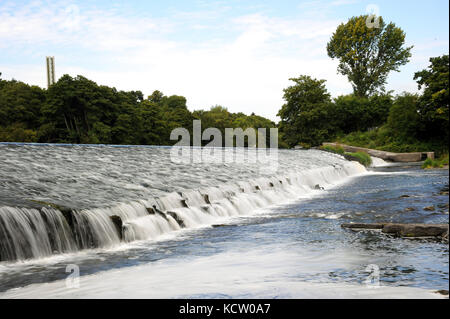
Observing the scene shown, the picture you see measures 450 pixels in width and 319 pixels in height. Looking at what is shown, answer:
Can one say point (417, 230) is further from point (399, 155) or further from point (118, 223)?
point (399, 155)

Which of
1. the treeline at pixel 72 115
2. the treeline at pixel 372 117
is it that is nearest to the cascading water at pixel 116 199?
the treeline at pixel 372 117

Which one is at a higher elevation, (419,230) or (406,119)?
(406,119)

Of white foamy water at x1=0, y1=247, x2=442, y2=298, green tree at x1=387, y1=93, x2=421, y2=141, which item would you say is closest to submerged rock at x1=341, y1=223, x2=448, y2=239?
white foamy water at x1=0, y1=247, x2=442, y2=298

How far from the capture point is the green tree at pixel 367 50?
6353 centimetres

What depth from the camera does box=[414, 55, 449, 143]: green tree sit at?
35.6 meters

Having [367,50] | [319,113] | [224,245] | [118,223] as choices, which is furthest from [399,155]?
[118,223]

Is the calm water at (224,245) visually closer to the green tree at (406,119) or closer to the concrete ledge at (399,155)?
the concrete ledge at (399,155)

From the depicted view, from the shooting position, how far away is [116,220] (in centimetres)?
915

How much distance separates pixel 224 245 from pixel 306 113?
46.9 m

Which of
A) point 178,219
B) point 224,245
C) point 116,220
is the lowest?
point 224,245

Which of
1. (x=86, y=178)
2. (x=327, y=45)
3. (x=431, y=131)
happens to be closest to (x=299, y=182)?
(x=86, y=178)

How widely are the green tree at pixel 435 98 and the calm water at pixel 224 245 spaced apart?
72.1 ft

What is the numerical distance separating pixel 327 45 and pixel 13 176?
62384mm

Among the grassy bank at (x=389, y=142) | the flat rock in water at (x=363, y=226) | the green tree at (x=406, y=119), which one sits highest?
the green tree at (x=406, y=119)
